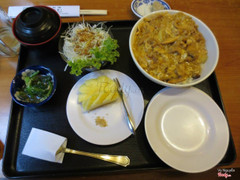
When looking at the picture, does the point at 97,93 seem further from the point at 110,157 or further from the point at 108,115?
the point at 110,157

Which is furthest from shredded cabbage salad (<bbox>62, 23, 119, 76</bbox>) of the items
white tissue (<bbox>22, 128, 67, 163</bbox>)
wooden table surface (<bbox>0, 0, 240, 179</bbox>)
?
white tissue (<bbox>22, 128, 67, 163</bbox>)

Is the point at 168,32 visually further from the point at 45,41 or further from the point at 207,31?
the point at 45,41

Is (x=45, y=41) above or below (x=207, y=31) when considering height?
below

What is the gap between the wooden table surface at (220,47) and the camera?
141 centimetres

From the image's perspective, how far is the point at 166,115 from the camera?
53.4 inches

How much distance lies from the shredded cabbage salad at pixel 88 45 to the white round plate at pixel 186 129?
0.62 metres

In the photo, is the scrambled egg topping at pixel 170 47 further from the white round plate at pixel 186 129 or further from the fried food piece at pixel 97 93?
the fried food piece at pixel 97 93

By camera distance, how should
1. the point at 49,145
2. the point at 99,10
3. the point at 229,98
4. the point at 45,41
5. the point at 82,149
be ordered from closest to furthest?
the point at 49,145 < the point at 82,149 < the point at 45,41 < the point at 229,98 < the point at 99,10

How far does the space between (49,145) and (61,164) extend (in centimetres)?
20

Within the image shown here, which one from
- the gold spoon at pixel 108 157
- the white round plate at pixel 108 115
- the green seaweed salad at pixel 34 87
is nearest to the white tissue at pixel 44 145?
the gold spoon at pixel 108 157

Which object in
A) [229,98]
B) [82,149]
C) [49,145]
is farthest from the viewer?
[229,98]

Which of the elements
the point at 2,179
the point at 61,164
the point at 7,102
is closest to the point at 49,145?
the point at 61,164

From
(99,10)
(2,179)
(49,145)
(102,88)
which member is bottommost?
(2,179)

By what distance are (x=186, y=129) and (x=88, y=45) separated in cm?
127
